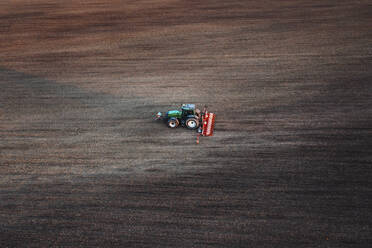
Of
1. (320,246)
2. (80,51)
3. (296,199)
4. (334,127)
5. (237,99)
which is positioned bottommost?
(320,246)

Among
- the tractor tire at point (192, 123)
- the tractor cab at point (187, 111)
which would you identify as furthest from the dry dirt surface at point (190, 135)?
the tractor cab at point (187, 111)

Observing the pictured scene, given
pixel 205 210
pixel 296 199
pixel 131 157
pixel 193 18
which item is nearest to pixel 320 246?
pixel 296 199

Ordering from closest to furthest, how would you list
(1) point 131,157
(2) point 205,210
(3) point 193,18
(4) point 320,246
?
1. (4) point 320,246
2. (2) point 205,210
3. (1) point 131,157
4. (3) point 193,18

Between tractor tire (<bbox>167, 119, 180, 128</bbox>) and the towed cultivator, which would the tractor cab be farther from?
tractor tire (<bbox>167, 119, 180, 128</bbox>)

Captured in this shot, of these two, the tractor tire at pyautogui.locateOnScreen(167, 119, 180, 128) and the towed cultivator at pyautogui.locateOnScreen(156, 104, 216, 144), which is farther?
the tractor tire at pyautogui.locateOnScreen(167, 119, 180, 128)

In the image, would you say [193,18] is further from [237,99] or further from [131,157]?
[131,157]

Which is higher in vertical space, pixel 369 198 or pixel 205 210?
pixel 369 198

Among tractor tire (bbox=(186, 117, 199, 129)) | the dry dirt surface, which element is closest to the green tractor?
tractor tire (bbox=(186, 117, 199, 129))

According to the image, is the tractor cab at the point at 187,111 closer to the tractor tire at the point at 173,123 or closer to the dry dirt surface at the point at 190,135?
the tractor tire at the point at 173,123

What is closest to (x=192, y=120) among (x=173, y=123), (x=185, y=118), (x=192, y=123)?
(x=192, y=123)
